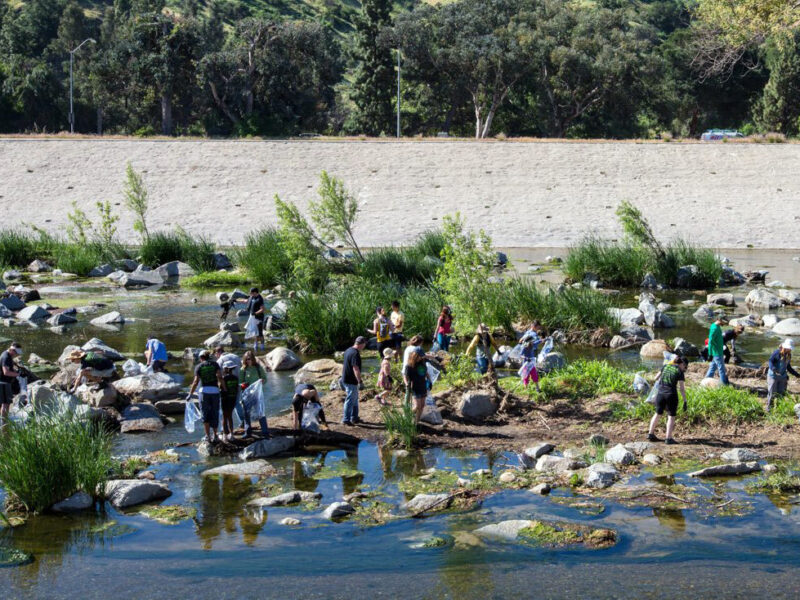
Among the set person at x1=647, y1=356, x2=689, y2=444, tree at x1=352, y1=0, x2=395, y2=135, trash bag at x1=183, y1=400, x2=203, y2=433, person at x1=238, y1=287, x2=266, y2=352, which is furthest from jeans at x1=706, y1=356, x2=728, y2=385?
tree at x1=352, y1=0, x2=395, y2=135

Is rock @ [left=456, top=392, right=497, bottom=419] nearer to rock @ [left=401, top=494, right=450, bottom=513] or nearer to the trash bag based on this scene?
rock @ [left=401, top=494, right=450, bottom=513]

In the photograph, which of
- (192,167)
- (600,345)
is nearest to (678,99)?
(192,167)

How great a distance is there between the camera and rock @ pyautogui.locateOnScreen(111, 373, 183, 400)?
53.0 ft

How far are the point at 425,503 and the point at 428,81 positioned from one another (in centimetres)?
6199

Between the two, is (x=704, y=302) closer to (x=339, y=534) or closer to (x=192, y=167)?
(x=339, y=534)

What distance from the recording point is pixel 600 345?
69.3 ft

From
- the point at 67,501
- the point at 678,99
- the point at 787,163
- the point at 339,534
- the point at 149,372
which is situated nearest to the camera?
the point at 339,534

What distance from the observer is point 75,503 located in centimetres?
1123

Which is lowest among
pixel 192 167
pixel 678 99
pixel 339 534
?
pixel 339 534

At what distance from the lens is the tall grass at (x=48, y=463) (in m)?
11.0

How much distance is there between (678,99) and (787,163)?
2325cm

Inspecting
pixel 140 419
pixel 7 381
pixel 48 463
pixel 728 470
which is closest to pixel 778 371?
pixel 728 470

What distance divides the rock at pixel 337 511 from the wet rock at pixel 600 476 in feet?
9.51

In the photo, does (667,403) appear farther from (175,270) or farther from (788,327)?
(175,270)
